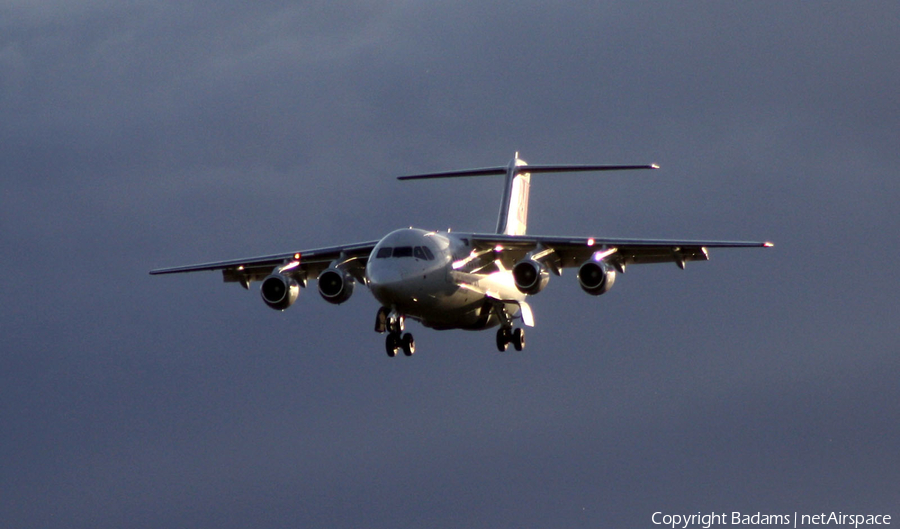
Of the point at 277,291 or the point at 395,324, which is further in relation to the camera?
the point at 277,291

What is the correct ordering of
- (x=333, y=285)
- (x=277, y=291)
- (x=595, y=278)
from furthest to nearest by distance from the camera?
1. (x=277, y=291)
2. (x=333, y=285)
3. (x=595, y=278)

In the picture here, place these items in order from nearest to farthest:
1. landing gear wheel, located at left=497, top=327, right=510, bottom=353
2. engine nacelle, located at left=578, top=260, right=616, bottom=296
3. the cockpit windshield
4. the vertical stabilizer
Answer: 1. the cockpit windshield
2. engine nacelle, located at left=578, top=260, right=616, bottom=296
3. landing gear wheel, located at left=497, top=327, right=510, bottom=353
4. the vertical stabilizer

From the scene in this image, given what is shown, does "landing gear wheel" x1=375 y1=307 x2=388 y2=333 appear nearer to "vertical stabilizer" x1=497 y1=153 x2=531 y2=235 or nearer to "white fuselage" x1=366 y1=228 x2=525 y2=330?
"white fuselage" x1=366 y1=228 x2=525 y2=330

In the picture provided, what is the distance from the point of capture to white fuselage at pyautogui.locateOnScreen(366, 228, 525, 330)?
101 feet

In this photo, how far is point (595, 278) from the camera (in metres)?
31.6

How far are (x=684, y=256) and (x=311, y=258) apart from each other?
24.8 ft

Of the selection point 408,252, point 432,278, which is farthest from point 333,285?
point 432,278

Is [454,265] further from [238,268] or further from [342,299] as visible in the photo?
[238,268]

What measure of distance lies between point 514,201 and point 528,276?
5674 mm

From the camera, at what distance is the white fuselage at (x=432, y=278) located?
3067 cm

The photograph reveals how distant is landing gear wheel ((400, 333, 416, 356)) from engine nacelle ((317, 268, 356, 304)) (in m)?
1.65

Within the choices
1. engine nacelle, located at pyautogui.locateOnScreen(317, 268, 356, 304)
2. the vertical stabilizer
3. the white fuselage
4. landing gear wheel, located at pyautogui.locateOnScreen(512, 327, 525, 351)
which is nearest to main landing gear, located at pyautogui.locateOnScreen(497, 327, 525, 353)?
landing gear wheel, located at pyautogui.locateOnScreen(512, 327, 525, 351)

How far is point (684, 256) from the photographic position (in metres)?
32.7

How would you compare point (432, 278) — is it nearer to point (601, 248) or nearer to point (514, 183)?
point (601, 248)
